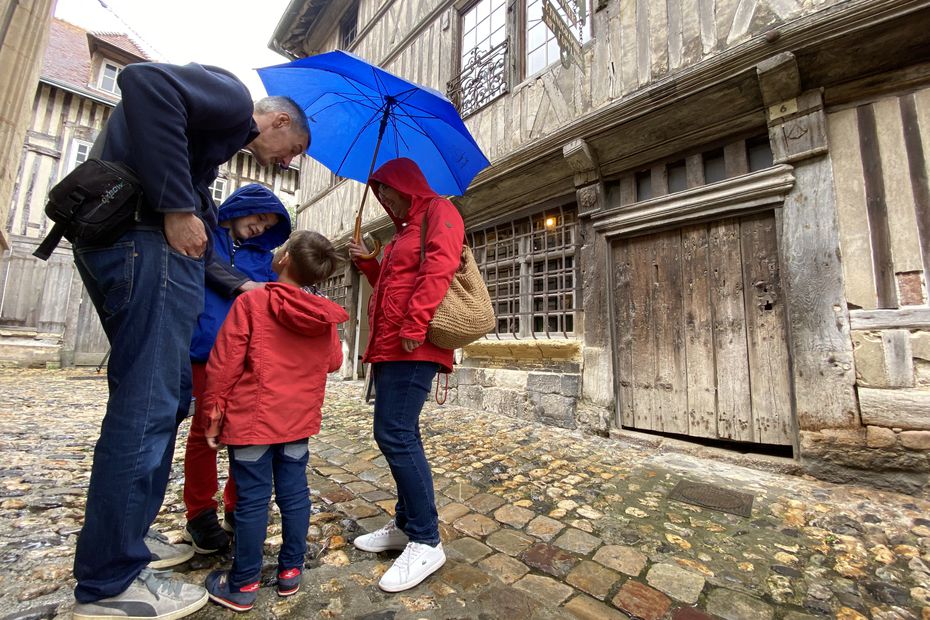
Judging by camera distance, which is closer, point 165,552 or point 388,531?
point 165,552

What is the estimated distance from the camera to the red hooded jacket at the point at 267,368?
1.38 metres

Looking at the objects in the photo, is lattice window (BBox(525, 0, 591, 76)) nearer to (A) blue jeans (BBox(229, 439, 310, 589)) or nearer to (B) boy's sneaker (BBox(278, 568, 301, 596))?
(A) blue jeans (BBox(229, 439, 310, 589))

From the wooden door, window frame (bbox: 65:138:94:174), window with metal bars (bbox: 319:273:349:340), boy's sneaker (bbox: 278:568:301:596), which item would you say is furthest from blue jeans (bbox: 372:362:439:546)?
window frame (bbox: 65:138:94:174)

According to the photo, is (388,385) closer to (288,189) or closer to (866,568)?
(866,568)

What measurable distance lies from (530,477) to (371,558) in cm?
138

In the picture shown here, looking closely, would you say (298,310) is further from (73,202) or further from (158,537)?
(158,537)

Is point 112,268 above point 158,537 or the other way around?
above

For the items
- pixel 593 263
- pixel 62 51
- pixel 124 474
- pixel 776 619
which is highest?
pixel 62 51

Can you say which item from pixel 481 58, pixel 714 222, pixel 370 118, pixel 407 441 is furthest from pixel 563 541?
pixel 481 58

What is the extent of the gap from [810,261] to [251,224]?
376cm

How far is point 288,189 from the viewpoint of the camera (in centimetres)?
1683

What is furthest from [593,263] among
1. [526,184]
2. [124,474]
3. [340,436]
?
[124,474]

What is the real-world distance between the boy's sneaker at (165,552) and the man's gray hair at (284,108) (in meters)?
1.71

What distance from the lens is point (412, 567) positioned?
5.04 ft
